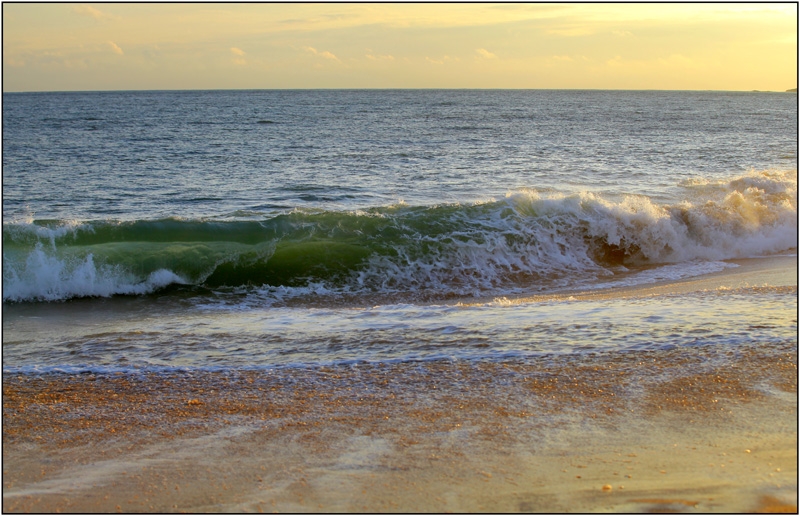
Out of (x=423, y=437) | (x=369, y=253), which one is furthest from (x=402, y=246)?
(x=423, y=437)

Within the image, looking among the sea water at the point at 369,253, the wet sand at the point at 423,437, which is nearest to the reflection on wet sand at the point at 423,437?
the wet sand at the point at 423,437

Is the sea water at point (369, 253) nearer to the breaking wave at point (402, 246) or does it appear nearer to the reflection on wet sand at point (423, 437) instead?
the breaking wave at point (402, 246)

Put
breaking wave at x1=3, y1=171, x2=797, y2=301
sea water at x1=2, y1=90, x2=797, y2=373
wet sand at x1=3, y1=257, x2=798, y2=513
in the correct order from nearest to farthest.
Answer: wet sand at x1=3, y1=257, x2=798, y2=513 → sea water at x1=2, y1=90, x2=797, y2=373 → breaking wave at x1=3, y1=171, x2=797, y2=301

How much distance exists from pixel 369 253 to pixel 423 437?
24.4ft

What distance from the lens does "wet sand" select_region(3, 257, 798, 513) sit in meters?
3.47

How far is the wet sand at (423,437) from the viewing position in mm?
3471

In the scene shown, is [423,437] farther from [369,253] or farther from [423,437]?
[369,253]

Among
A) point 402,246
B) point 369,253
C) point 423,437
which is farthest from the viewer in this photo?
point 402,246

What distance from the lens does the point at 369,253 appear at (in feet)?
38.0

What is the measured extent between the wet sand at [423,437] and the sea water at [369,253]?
0.56 meters

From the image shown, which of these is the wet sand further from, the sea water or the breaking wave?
the breaking wave

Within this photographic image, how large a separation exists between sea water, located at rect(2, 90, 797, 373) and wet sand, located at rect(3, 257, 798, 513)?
22.0 inches

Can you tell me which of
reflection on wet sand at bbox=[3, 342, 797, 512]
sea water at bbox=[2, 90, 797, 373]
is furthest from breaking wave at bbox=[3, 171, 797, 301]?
reflection on wet sand at bbox=[3, 342, 797, 512]

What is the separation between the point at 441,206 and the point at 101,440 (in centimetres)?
1006
